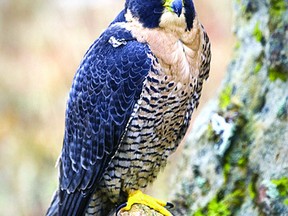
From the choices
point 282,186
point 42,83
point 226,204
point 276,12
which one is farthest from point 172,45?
point 42,83

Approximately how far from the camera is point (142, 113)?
4098 mm

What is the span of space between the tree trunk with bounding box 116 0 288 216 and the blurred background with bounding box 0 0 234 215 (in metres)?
1.92

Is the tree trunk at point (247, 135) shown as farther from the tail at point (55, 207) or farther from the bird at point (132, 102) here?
the tail at point (55, 207)

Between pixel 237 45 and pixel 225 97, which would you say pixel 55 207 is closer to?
pixel 225 97

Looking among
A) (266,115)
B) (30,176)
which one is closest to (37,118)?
(30,176)

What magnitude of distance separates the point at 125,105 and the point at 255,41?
122cm

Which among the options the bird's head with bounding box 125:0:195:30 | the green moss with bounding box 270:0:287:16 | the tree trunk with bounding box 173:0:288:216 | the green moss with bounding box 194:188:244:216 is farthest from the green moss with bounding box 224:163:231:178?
the bird's head with bounding box 125:0:195:30

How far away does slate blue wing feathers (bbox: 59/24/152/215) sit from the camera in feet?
13.4

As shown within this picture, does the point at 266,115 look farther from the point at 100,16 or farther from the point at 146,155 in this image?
the point at 100,16

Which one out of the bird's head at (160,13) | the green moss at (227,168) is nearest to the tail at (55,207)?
the green moss at (227,168)

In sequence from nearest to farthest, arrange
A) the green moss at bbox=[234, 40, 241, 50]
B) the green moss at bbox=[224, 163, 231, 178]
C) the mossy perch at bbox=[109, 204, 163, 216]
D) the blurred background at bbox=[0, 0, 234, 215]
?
1. the mossy perch at bbox=[109, 204, 163, 216]
2. the green moss at bbox=[224, 163, 231, 178]
3. the green moss at bbox=[234, 40, 241, 50]
4. the blurred background at bbox=[0, 0, 234, 215]

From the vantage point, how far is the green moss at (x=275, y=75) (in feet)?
15.3

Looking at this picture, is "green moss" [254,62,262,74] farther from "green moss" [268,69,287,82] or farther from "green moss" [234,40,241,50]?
"green moss" [234,40,241,50]

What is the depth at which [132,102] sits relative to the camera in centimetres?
408
